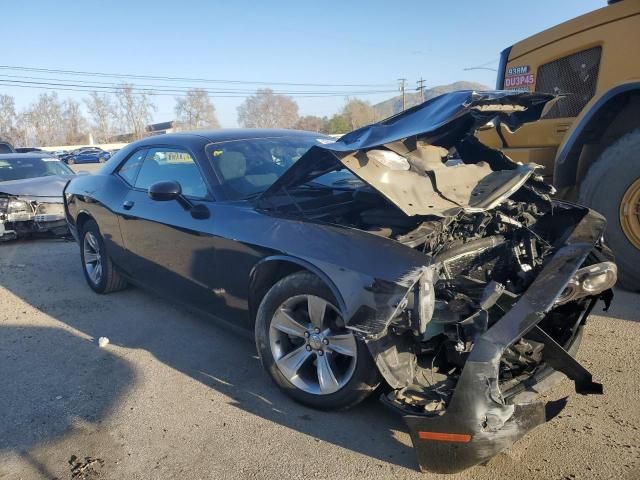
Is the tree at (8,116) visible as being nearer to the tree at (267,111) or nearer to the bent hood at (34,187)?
the tree at (267,111)

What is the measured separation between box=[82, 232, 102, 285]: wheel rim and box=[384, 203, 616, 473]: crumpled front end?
3848 millimetres

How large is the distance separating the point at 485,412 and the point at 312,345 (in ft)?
3.53

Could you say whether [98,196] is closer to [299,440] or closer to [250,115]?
[299,440]

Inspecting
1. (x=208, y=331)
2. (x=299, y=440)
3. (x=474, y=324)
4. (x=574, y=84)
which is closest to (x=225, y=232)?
(x=208, y=331)

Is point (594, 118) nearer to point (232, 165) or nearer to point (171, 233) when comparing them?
point (232, 165)

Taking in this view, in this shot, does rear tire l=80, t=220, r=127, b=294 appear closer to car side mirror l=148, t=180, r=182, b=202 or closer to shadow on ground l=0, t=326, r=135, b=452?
shadow on ground l=0, t=326, r=135, b=452

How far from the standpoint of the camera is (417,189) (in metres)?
2.90

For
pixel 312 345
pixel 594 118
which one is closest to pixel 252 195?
pixel 312 345

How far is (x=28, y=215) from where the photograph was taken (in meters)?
7.82

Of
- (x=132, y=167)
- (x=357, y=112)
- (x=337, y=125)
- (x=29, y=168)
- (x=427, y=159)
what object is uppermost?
(x=427, y=159)

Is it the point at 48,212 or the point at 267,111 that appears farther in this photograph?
the point at 267,111

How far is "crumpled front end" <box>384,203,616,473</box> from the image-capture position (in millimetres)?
2219

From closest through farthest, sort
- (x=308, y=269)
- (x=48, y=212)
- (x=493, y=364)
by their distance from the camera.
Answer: (x=493, y=364)
(x=308, y=269)
(x=48, y=212)

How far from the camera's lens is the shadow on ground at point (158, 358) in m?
2.82
